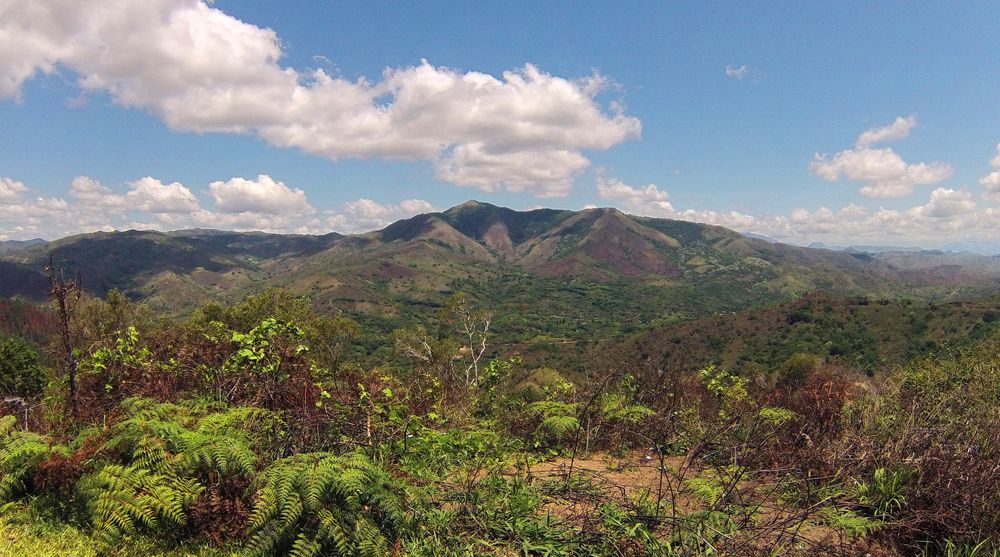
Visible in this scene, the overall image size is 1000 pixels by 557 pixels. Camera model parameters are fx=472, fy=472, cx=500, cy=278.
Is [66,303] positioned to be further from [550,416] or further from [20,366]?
[20,366]

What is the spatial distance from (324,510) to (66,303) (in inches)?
222

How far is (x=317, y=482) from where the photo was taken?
4203mm

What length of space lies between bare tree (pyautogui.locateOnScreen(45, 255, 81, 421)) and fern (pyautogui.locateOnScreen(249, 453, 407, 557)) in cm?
400

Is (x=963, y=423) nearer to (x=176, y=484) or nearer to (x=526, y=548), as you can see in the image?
(x=526, y=548)

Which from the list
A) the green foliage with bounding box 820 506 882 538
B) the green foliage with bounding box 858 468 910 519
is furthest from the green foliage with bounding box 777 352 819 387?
the green foliage with bounding box 820 506 882 538

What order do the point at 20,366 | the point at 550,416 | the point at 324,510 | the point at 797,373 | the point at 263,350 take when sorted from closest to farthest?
the point at 324,510, the point at 263,350, the point at 550,416, the point at 797,373, the point at 20,366

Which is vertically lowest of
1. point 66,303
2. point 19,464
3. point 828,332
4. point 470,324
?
point 828,332

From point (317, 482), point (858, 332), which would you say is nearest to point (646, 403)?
point (317, 482)

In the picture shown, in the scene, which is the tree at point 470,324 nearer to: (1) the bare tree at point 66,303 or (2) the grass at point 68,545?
(1) the bare tree at point 66,303

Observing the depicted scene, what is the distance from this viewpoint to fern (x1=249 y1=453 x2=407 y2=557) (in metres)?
4.05

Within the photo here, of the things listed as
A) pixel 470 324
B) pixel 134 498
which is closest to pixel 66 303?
pixel 134 498

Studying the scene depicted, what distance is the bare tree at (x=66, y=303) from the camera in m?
6.45

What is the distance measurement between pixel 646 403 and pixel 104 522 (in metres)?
9.66

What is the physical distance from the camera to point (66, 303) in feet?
22.4
